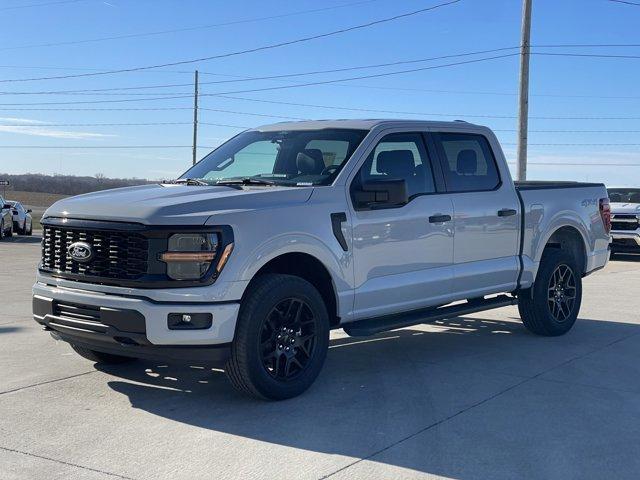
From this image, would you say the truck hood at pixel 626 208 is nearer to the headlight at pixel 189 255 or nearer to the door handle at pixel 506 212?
the door handle at pixel 506 212

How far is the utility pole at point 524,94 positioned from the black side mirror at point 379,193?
14.3 metres

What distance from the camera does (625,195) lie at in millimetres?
20250

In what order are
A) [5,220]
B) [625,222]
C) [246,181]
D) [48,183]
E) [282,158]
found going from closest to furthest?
1. [246,181]
2. [282,158]
3. [625,222]
4. [5,220]
5. [48,183]

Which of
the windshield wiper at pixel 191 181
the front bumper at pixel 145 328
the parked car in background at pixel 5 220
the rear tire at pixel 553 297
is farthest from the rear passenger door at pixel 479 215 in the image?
the parked car in background at pixel 5 220

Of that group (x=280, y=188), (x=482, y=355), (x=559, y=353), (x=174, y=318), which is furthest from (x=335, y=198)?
(x=559, y=353)

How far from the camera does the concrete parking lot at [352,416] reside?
4473mm

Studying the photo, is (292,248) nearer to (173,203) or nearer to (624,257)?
(173,203)

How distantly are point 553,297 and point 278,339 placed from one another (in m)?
3.98

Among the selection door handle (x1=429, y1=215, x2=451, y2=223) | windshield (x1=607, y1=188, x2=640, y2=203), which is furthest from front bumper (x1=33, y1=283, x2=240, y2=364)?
windshield (x1=607, y1=188, x2=640, y2=203)

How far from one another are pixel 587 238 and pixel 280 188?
4.41m

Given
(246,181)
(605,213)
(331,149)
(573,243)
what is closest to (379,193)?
(331,149)

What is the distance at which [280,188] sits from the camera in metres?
5.96

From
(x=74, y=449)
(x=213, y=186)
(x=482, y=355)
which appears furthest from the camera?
(x=482, y=355)

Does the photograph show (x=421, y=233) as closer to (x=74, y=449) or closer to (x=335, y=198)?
(x=335, y=198)
